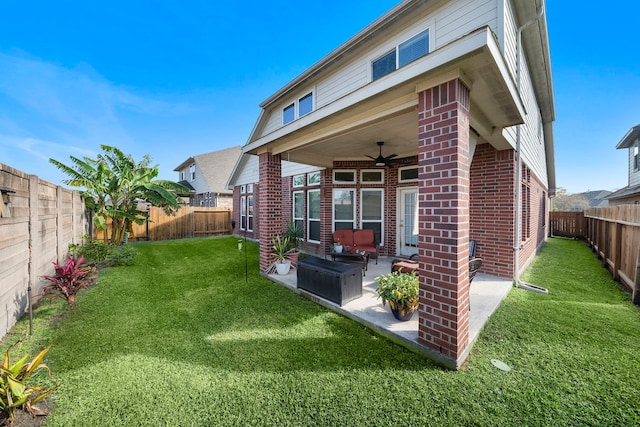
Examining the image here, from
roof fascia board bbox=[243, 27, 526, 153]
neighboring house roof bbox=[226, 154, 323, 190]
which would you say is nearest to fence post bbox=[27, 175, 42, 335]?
roof fascia board bbox=[243, 27, 526, 153]

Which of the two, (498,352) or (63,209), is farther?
(63,209)

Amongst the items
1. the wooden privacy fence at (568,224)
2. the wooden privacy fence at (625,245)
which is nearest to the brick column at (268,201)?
the wooden privacy fence at (625,245)

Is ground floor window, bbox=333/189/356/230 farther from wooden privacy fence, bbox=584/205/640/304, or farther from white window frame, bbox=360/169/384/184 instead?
→ wooden privacy fence, bbox=584/205/640/304

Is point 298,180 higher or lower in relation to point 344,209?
higher

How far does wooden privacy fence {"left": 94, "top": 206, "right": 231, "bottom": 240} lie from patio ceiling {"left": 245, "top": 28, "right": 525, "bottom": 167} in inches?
402

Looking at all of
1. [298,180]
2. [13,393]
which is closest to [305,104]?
[298,180]

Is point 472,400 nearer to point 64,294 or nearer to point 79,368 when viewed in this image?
point 79,368

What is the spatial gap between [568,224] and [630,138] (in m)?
5.25

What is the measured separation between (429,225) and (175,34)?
11.3 meters

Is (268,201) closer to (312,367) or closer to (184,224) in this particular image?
(312,367)

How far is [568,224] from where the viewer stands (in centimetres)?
1510

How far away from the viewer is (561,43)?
8406 mm

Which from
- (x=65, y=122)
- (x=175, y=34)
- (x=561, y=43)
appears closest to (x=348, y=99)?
(x=175, y=34)

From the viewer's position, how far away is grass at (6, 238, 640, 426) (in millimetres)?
2146
